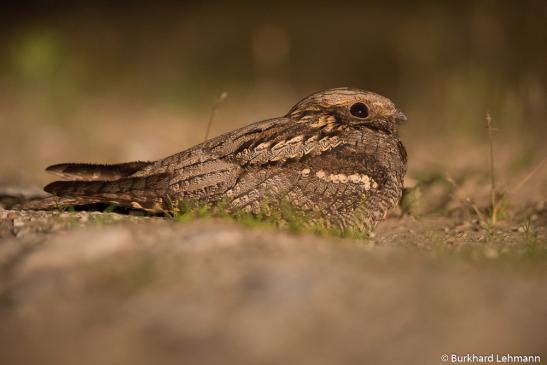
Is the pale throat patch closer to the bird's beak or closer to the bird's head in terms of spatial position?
the bird's head

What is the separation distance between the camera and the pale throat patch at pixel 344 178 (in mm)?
3871

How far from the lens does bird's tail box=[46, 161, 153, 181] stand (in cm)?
394

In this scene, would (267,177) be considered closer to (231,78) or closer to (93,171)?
(93,171)

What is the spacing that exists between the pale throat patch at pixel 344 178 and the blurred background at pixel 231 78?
2.23 metres

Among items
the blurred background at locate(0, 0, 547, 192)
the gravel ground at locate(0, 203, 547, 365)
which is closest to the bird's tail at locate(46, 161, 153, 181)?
the gravel ground at locate(0, 203, 547, 365)

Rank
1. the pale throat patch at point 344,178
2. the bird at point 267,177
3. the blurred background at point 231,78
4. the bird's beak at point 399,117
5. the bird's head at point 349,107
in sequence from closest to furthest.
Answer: the bird at point 267,177 → the pale throat patch at point 344,178 → the bird's head at point 349,107 → the bird's beak at point 399,117 → the blurred background at point 231,78

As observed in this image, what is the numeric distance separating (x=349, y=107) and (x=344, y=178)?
616 millimetres

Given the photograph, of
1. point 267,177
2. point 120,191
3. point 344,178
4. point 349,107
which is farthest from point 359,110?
point 120,191

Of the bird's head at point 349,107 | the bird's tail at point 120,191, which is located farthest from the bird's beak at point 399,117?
the bird's tail at point 120,191

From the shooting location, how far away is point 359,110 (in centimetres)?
435

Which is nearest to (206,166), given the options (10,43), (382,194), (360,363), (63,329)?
A: (382,194)

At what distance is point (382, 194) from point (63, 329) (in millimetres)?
2332

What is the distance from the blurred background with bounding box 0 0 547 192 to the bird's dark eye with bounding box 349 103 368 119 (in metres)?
1.89

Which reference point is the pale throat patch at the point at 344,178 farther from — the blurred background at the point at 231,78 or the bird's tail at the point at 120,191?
the blurred background at the point at 231,78
